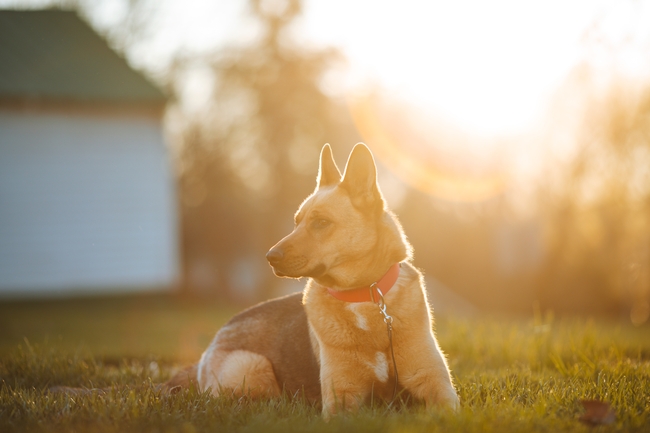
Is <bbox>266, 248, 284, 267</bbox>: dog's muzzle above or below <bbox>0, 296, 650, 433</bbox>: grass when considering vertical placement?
above

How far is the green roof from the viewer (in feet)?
52.2

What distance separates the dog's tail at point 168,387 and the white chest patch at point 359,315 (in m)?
1.28

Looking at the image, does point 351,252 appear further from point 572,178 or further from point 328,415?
point 572,178

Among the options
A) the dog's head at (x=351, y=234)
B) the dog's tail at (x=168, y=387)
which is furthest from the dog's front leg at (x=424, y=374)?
the dog's tail at (x=168, y=387)

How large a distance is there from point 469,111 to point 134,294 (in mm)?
12368

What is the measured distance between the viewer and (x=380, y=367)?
4.08 m

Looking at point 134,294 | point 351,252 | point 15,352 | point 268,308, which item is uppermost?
point 351,252

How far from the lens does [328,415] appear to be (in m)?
3.73

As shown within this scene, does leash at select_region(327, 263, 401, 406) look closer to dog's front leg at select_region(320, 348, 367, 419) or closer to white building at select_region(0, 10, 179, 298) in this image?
dog's front leg at select_region(320, 348, 367, 419)

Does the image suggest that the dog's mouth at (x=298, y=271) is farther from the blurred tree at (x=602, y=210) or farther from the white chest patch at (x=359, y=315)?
the blurred tree at (x=602, y=210)

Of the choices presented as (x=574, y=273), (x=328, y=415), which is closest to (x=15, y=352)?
(x=328, y=415)

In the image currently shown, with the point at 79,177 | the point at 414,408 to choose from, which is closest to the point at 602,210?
the point at 79,177

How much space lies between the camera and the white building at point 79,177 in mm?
15906

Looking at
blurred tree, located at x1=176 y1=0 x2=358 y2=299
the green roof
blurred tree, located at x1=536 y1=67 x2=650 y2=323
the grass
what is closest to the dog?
the grass
